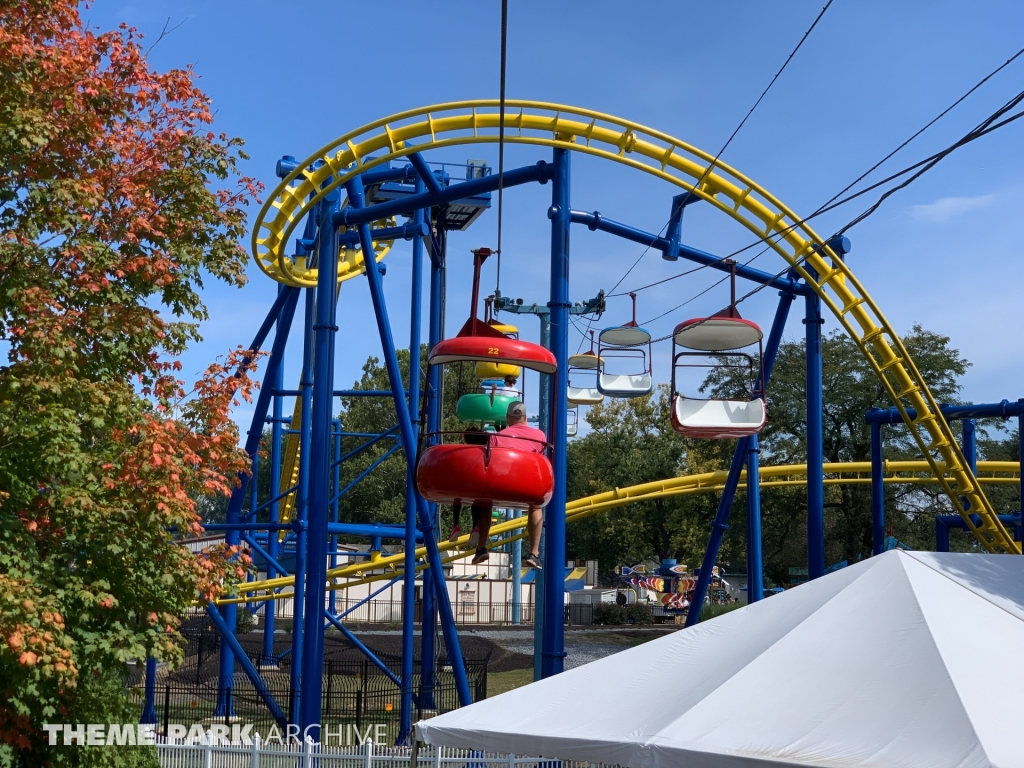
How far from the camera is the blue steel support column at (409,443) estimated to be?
12.6 meters

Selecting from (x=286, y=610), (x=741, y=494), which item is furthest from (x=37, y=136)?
(x=286, y=610)

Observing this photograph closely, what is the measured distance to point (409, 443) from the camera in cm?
1322

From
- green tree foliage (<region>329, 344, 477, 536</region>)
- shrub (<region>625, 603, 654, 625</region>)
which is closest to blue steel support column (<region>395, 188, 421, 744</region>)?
shrub (<region>625, 603, 654, 625</region>)

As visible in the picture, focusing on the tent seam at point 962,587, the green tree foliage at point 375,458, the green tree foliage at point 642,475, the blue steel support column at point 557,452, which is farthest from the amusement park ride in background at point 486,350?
the green tree foliage at point 375,458

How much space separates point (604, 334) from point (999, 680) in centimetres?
1586

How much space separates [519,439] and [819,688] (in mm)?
4416

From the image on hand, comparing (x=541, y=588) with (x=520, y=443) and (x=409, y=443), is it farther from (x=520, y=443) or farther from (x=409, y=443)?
(x=409, y=443)

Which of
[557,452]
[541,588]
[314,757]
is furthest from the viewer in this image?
[314,757]

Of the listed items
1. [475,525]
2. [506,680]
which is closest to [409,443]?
[475,525]

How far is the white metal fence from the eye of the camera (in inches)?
434

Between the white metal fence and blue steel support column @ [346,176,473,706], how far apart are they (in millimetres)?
1110

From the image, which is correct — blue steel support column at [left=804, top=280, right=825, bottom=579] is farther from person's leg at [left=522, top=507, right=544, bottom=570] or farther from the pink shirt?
the pink shirt

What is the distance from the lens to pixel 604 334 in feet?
66.6

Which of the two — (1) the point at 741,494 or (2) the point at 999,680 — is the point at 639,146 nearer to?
(2) the point at 999,680
